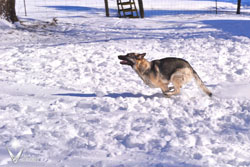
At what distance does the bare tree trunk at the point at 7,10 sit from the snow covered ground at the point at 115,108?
1.91 m

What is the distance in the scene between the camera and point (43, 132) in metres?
3.94

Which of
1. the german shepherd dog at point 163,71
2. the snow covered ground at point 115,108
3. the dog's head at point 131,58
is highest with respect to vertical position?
the dog's head at point 131,58

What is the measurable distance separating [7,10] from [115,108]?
374 inches

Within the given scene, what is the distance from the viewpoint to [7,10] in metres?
12.2

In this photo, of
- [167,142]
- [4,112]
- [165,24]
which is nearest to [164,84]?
[167,142]

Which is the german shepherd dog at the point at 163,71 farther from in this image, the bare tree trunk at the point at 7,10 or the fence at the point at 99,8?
the fence at the point at 99,8

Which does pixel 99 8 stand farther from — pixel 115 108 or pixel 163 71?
pixel 115 108

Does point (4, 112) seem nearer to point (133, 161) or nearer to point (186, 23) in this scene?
point (133, 161)

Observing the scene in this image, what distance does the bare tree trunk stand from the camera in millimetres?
12031

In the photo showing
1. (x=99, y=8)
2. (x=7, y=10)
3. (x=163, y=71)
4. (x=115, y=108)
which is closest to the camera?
(x=115, y=108)

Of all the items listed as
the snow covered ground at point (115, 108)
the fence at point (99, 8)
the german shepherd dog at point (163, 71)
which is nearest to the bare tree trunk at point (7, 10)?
the snow covered ground at point (115, 108)

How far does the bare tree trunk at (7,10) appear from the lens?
12031mm

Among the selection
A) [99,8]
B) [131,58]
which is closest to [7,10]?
[131,58]

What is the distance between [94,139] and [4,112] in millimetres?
1871
